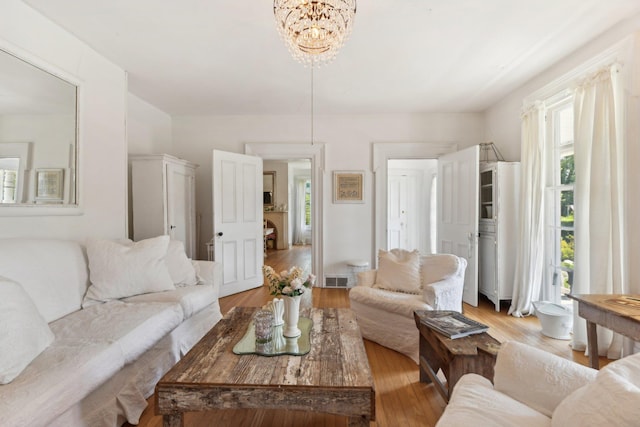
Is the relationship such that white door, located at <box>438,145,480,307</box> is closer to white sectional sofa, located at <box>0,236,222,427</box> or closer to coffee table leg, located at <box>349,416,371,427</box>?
coffee table leg, located at <box>349,416,371,427</box>

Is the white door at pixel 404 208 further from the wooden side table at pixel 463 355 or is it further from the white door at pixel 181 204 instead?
the wooden side table at pixel 463 355

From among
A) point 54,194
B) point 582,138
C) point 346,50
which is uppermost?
point 346,50

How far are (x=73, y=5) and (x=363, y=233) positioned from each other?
370 cm

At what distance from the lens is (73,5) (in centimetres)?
205

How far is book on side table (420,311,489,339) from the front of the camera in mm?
1670

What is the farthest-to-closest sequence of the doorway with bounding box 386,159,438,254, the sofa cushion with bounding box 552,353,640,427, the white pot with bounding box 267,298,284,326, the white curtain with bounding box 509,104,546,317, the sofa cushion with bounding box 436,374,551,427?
the doorway with bounding box 386,159,438,254, the white curtain with bounding box 509,104,546,317, the white pot with bounding box 267,298,284,326, the sofa cushion with bounding box 436,374,551,427, the sofa cushion with bounding box 552,353,640,427

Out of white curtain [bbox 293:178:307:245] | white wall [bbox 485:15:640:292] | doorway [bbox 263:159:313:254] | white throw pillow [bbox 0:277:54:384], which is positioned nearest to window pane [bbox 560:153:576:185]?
white wall [bbox 485:15:640:292]

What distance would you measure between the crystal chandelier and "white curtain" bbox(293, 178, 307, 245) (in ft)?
26.1

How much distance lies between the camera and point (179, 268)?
8.53 ft

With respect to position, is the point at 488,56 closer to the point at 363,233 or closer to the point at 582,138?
the point at 582,138

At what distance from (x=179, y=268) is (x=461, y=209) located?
3.25m

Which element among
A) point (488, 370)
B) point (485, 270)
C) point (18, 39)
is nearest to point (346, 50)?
point (18, 39)

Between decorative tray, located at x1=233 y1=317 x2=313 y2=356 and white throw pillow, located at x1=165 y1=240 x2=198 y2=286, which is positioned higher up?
white throw pillow, located at x1=165 y1=240 x2=198 y2=286

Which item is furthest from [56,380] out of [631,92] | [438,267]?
[631,92]
